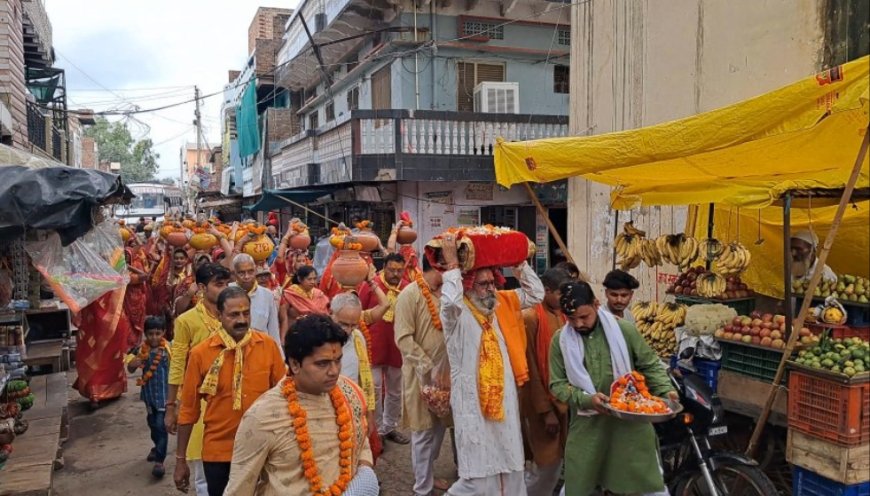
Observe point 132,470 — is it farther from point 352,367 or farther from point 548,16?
point 548,16

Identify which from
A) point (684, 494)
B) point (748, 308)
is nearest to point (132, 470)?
point (684, 494)

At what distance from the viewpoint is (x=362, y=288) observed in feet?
20.6

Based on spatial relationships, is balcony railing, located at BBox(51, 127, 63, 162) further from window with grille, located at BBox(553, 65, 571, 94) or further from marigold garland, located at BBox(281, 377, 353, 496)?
marigold garland, located at BBox(281, 377, 353, 496)

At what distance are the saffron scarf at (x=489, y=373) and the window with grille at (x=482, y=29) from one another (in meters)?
11.4

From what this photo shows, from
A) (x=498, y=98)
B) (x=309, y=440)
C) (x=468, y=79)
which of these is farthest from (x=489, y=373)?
(x=468, y=79)

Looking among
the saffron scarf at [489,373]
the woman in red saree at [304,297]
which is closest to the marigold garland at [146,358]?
the woman in red saree at [304,297]

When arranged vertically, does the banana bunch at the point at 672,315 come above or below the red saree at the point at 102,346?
above

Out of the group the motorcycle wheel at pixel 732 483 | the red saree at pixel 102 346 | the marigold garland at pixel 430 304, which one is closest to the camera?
the motorcycle wheel at pixel 732 483

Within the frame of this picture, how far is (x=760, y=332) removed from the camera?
4.58 metres

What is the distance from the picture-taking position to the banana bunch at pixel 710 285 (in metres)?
5.49

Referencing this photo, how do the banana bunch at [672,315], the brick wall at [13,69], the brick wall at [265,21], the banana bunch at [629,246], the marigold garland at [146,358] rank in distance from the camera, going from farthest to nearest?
the brick wall at [265,21]
the brick wall at [13,69]
the banana bunch at [629,246]
the marigold garland at [146,358]
the banana bunch at [672,315]

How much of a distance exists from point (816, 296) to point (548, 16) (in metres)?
11.2

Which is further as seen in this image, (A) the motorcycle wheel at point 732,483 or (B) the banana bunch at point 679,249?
(B) the banana bunch at point 679,249

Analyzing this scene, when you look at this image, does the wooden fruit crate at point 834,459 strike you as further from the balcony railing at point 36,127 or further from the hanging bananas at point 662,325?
the balcony railing at point 36,127
